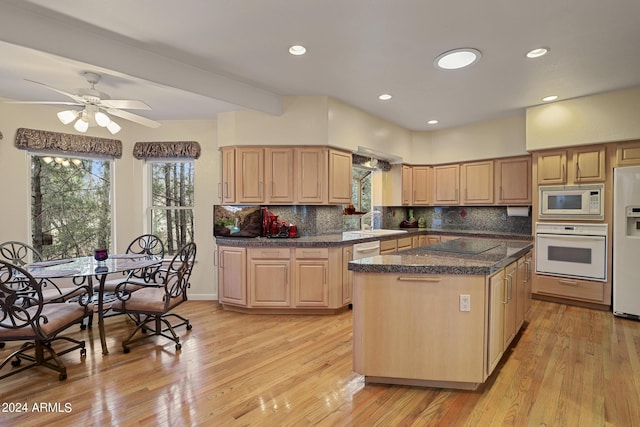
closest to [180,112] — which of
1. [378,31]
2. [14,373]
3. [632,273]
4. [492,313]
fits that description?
[378,31]

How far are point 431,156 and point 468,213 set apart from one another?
1205 millimetres

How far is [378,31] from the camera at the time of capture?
2.49m

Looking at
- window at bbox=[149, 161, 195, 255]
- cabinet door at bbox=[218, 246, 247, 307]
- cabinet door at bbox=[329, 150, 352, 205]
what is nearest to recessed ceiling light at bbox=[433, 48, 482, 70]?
cabinet door at bbox=[329, 150, 352, 205]

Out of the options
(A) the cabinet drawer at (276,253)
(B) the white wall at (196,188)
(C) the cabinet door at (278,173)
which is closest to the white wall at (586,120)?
(C) the cabinet door at (278,173)

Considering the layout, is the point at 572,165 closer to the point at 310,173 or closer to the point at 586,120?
the point at 586,120

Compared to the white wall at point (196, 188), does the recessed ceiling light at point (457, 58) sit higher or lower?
higher

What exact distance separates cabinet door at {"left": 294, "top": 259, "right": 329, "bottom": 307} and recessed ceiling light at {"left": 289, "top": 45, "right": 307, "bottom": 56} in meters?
2.18

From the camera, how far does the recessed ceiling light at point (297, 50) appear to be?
2744 millimetres

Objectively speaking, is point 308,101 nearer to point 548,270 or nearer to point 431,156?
point 431,156

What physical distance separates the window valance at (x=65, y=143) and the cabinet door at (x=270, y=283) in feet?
8.13

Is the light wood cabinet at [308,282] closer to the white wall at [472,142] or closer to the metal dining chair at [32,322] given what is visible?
the metal dining chair at [32,322]

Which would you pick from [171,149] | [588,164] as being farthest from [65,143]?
[588,164]

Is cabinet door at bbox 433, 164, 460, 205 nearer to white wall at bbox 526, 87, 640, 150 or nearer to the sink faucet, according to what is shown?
the sink faucet

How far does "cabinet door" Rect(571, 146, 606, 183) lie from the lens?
389 centimetres
